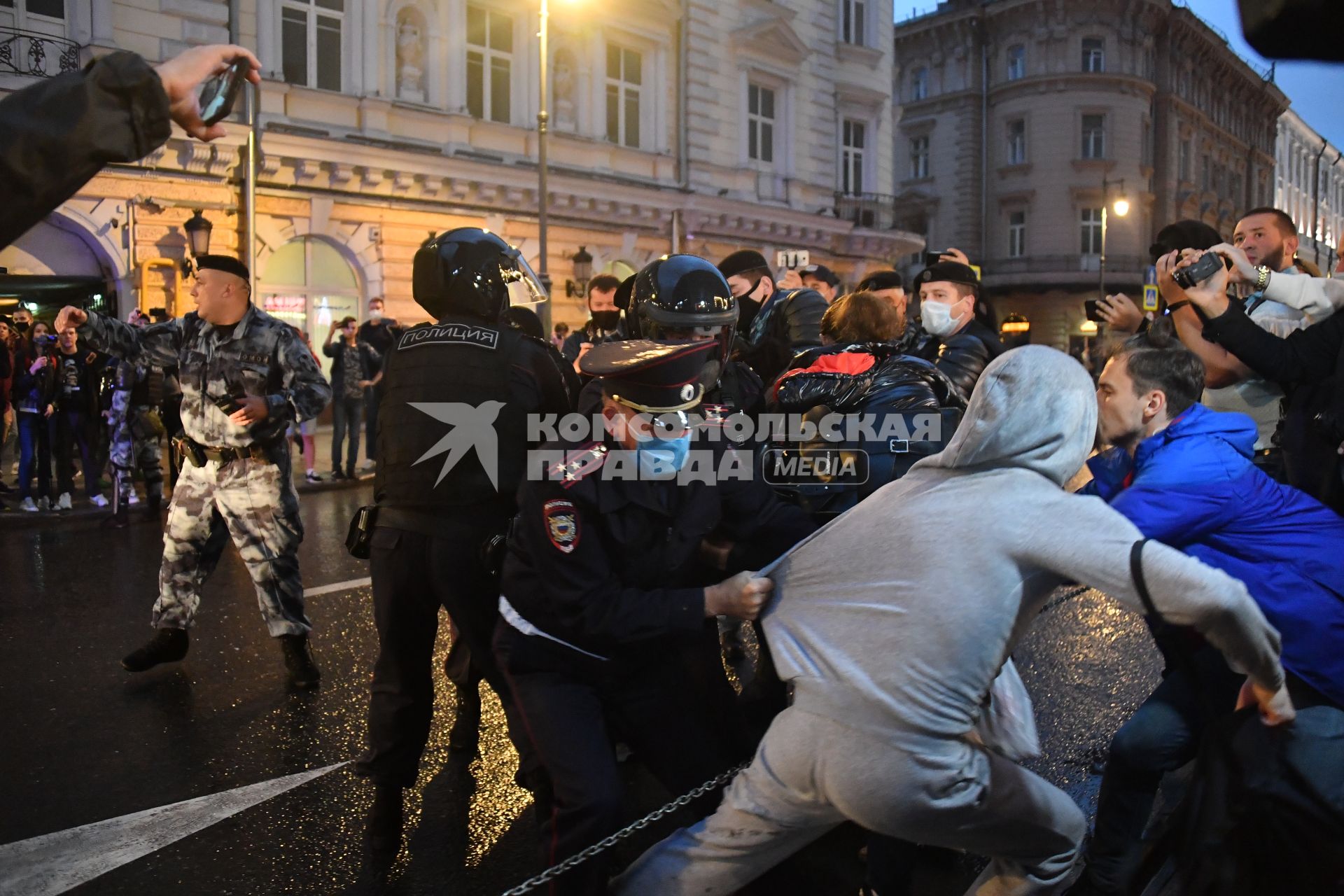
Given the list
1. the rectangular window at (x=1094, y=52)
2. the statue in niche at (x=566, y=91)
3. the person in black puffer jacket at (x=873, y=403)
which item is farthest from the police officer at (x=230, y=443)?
the rectangular window at (x=1094, y=52)

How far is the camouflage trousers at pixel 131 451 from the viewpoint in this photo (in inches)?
373

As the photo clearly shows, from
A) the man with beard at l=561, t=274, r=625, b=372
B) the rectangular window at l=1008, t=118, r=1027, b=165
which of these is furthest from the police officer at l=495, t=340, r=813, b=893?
the rectangular window at l=1008, t=118, r=1027, b=165

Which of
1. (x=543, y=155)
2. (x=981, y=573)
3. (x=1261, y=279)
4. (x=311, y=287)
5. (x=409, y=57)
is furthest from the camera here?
(x=409, y=57)

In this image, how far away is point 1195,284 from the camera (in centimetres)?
371

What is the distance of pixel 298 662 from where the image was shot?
4.91 meters

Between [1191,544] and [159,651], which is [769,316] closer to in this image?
[1191,544]

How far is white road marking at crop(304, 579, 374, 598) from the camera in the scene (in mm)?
6734

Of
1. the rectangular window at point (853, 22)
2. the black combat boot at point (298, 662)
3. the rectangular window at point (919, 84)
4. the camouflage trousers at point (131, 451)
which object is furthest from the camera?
the rectangular window at point (919, 84)

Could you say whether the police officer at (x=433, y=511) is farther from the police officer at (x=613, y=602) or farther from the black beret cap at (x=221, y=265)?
the black beret cap at (x=221, y=265)

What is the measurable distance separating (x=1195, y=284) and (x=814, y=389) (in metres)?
1.41

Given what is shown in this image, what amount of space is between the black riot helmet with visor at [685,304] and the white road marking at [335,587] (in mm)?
3831

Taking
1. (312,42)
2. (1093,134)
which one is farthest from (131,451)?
(1093,134)

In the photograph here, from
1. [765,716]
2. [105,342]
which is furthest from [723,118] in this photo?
[765,716]

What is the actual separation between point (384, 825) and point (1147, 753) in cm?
230
